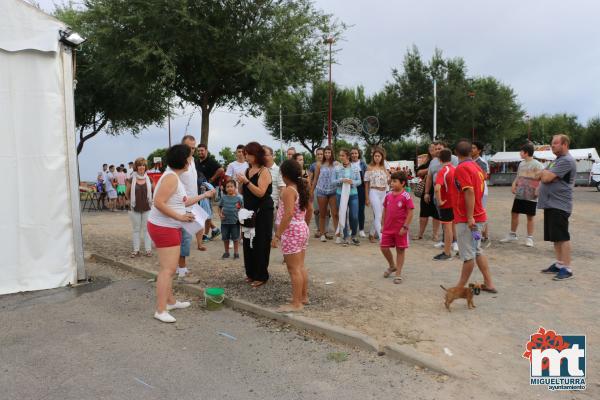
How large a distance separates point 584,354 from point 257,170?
4.04m

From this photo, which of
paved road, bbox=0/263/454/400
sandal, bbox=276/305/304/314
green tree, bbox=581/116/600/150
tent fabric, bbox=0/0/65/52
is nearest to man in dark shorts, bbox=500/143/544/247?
sandal, bbox=276/305/304/314

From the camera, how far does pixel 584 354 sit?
399 centimetres

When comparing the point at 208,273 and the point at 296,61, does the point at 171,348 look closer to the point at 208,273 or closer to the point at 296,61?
the point at 208,273

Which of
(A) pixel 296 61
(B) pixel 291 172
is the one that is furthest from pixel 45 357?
(A) pixel 296 61

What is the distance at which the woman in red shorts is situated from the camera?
4906mm

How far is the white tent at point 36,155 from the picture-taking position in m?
6.09

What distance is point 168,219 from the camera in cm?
496

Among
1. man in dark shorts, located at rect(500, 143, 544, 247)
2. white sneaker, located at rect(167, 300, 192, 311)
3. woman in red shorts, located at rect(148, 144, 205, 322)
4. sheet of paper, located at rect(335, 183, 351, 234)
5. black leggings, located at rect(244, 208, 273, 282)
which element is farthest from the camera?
sheet of paper, located at rect(335, 183, 351, 234)

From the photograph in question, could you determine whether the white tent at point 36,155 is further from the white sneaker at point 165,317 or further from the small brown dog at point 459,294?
the small brown dog at point 459,294

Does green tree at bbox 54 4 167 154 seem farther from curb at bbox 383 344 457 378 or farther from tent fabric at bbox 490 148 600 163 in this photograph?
tent fabric at bbox 490 148 600 163

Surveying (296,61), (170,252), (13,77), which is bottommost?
(170,252)

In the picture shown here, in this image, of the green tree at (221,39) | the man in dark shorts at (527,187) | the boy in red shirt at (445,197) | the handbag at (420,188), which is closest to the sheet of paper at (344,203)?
the handbag at (420,188)

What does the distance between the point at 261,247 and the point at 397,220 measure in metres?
1.88

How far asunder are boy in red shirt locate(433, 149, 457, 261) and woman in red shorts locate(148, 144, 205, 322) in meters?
4.37
